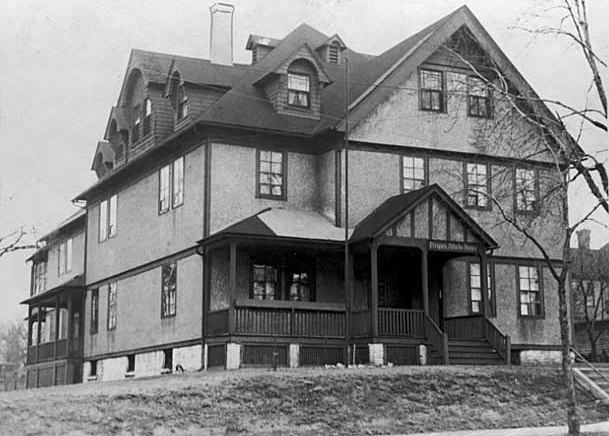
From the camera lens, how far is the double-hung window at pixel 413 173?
3169 centimetres

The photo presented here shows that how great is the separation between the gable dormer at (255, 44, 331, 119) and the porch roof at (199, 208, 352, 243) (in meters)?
3.53

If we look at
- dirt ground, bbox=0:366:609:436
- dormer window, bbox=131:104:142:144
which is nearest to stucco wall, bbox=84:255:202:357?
dormer window, bbox=131:104:142:144

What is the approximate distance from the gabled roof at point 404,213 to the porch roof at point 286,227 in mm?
703

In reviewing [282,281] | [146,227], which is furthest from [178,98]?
[282,281]

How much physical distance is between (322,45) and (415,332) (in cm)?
1260

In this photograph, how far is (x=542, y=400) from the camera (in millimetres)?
23828

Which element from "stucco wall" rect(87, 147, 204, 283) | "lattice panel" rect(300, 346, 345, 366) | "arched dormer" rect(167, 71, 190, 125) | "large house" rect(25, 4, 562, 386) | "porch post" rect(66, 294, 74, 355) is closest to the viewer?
"lattice panel" rect(300, 346, 345, 366)

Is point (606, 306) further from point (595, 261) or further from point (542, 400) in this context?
point (542, 400)

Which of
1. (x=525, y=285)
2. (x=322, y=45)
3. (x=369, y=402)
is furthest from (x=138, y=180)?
(x=369, y=402)

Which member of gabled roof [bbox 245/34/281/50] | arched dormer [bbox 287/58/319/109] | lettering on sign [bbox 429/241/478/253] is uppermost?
gabled roof [bbox 245/34/281/50]

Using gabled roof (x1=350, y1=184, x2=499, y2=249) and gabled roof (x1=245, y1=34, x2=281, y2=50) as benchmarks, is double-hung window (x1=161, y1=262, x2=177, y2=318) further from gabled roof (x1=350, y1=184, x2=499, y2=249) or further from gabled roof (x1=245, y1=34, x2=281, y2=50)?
gabled roof (x1=245, y1=34, x2=281, y2=50)

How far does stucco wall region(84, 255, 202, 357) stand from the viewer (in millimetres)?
30766

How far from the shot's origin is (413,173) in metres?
31.9

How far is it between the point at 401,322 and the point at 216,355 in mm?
5210
